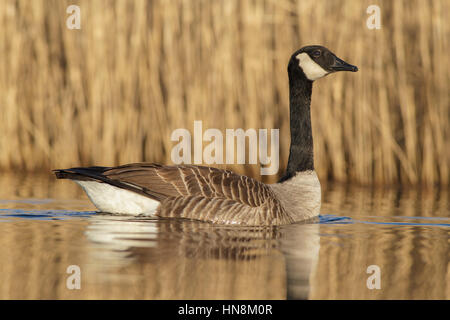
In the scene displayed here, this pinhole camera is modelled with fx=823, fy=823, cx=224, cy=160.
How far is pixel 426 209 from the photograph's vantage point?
9602 mm

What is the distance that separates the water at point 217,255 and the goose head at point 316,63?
1.58 meters

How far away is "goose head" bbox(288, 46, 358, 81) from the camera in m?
9.00

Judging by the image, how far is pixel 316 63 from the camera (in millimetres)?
9055

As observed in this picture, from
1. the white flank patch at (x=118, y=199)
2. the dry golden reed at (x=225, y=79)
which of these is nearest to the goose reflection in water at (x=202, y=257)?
the white flank patch at (x=118, y=199)

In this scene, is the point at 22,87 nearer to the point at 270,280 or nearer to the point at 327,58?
the point at 327,58

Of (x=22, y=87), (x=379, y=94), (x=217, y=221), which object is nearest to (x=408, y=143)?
(x=379, y=94)

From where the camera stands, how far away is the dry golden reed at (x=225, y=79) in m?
11.4

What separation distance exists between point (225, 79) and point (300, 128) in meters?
2.72
